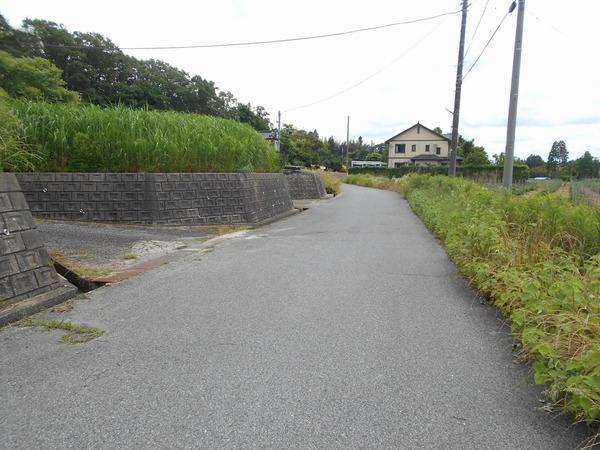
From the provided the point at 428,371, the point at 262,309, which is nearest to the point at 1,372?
the point at 262,309

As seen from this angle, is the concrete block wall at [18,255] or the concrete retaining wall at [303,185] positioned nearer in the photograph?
the concrete block wall at [18,255]

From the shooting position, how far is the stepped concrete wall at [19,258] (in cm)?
387

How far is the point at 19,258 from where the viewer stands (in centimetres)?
403

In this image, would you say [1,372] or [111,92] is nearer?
[1,372]

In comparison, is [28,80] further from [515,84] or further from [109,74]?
[109,74]

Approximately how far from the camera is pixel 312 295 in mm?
4742

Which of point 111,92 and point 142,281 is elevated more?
point 111,92

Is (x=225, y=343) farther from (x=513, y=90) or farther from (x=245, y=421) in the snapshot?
(x=513, y=90)

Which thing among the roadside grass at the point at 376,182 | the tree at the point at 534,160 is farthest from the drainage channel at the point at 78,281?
the tree at the point at 534,160

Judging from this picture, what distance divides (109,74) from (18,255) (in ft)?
149

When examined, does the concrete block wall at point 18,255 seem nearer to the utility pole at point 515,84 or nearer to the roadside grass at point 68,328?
the roadside grass at point 68,328

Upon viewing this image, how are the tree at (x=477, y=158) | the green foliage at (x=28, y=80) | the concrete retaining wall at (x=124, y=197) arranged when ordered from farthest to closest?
the tree at (x=477, y=158)
the green foliage at (x=28, y=80)
the concrete retaining wall at (x=124, y=197)

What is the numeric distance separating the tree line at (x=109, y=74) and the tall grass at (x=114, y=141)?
17400mm

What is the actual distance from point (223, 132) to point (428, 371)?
30.8ft
